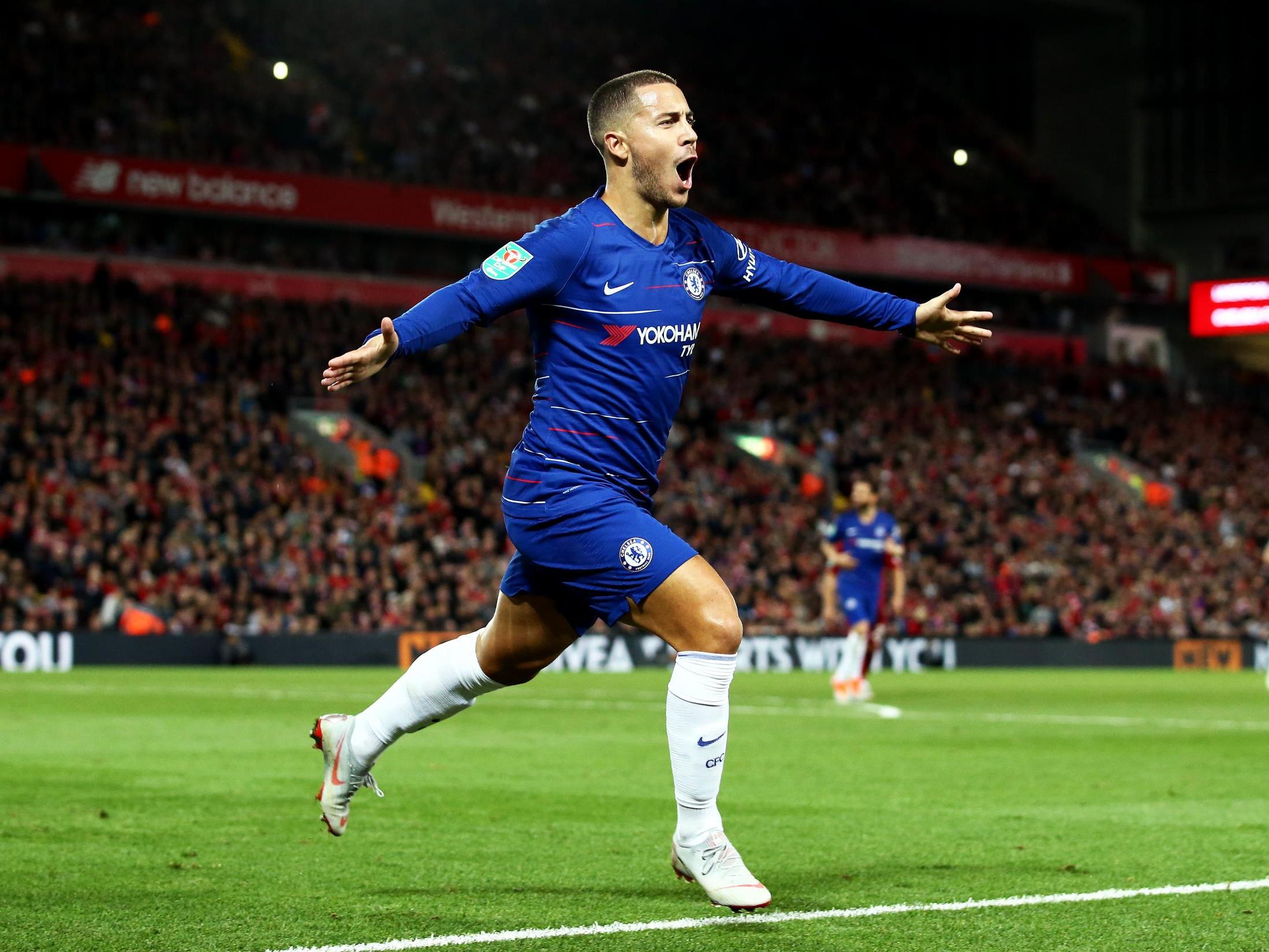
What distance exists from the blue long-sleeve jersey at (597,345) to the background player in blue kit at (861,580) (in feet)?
41.0

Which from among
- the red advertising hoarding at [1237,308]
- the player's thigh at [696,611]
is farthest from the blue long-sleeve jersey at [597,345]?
the red advertising hoarding at [1237,308]

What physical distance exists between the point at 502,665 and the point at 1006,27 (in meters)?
53.0

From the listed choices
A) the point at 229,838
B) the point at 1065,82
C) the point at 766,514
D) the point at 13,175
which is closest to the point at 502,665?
the point at 229,838

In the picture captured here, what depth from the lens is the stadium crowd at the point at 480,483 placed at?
26266mm

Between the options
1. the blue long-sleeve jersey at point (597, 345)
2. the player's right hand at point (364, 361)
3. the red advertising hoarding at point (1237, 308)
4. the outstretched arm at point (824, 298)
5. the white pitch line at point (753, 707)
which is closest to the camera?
the player's right hand at point (364, 361)

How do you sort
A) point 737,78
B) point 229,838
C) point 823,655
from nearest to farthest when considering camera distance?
point 229,838 → point 823,655 → point 737,78

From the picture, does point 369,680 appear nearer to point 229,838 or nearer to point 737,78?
point 229,838

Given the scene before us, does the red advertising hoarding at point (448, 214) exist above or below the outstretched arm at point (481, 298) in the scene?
above

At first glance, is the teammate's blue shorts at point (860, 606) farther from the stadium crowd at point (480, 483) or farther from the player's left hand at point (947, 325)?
the player's left hand at point (947, 325)

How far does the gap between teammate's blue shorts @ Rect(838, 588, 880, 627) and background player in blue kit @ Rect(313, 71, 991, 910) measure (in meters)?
12.3

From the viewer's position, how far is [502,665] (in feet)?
19.9

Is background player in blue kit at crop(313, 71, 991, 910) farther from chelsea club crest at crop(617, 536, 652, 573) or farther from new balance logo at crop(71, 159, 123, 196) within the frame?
new balance logo at crop(71, 159, 123, 196)

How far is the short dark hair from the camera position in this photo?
5836mm

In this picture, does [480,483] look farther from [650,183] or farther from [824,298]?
[650,183]
